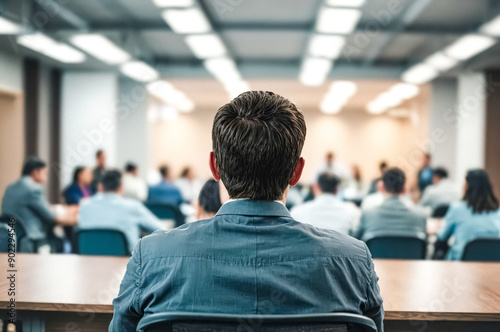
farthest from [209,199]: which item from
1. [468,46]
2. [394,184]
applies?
[468,46]

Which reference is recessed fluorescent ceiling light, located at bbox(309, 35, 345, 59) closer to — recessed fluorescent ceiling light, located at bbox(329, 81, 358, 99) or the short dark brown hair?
recessed fluorescent ceiling light, located at bbox(329, 81, 358, 99)

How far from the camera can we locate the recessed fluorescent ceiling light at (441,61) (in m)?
7.75

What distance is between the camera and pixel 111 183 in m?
3.54

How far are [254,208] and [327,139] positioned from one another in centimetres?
1417

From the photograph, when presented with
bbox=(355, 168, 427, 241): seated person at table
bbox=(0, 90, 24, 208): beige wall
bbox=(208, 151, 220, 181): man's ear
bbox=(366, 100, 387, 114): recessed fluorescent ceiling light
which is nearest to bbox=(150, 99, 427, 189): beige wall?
bbox=(366, 100, 387, 114): recessed fluorescent ceiling light

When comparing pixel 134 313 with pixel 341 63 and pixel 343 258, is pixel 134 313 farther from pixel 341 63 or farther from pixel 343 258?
pixel 341 63

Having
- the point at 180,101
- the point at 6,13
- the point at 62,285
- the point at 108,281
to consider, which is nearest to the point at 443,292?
the point at 108,281

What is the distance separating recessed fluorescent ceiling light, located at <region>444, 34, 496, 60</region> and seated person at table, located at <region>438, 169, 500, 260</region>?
412cm

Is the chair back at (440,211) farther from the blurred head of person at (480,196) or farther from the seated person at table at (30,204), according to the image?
the seated person at table at (30,204)

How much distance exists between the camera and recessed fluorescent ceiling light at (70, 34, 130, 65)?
686 centimetres

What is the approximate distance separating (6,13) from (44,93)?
12.2 ft

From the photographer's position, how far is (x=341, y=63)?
9.27 metres

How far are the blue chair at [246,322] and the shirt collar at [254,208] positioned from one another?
24 centimetres

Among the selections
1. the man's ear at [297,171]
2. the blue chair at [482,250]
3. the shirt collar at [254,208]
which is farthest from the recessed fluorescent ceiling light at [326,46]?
the shirt collar at [254,208]
